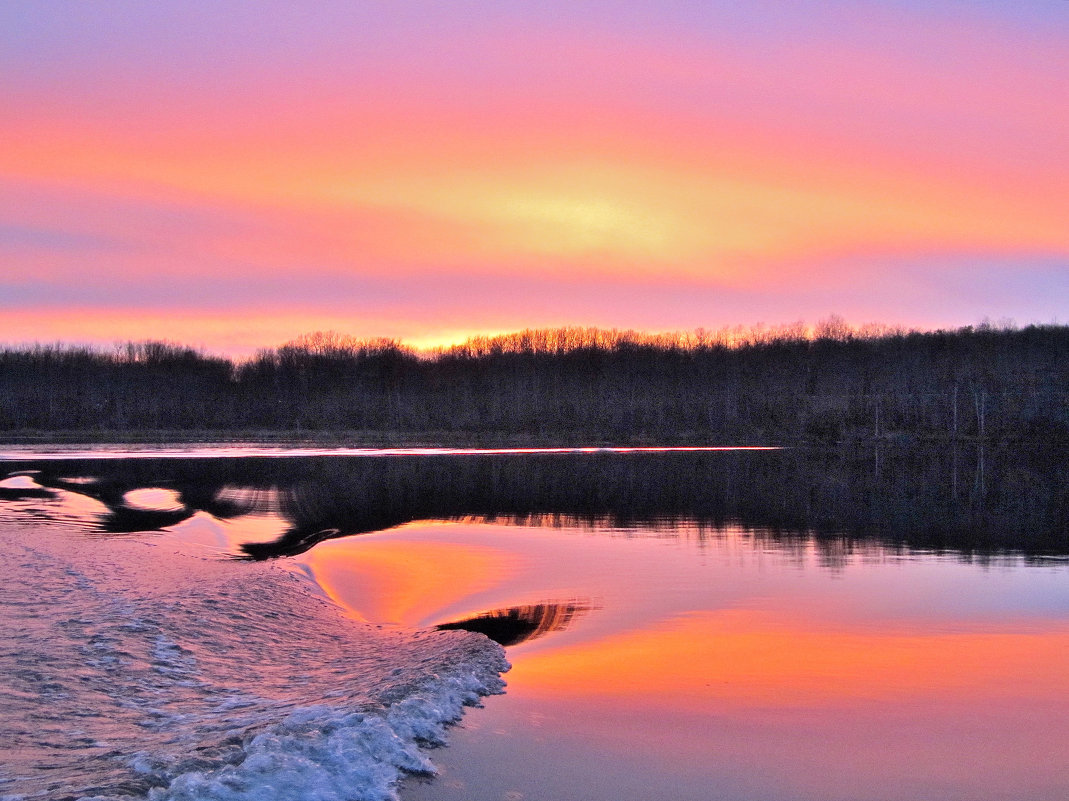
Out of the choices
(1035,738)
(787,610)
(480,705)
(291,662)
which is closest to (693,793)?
(480,705)

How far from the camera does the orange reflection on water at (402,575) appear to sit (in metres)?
11.9

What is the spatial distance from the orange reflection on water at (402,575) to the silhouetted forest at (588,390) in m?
52.0

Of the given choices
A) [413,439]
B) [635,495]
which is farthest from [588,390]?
[635,495]

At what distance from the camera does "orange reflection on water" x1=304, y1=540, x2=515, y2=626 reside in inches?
470

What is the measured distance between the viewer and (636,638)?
9781 millimetres

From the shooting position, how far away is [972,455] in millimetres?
51000

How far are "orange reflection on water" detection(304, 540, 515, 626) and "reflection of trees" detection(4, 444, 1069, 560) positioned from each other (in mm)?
1462

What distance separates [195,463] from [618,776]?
127ft

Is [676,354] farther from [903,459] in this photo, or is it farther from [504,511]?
[504,511]

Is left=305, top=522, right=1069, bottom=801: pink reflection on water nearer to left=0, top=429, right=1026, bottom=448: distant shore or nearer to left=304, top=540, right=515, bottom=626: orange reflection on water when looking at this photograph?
left=304, top=540, right=515, bottom=626: orange reflection on water

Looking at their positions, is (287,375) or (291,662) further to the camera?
(287,375)

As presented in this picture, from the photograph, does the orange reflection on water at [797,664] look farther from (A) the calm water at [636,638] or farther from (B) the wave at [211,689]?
(B) the wave at [211,689]

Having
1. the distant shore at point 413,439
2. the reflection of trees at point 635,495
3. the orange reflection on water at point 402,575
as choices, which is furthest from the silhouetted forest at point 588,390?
the orange reflection on water at point 402,575

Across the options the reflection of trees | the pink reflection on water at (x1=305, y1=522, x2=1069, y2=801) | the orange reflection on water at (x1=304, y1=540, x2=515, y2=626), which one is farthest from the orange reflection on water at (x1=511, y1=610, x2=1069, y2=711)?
the reflection of trees
